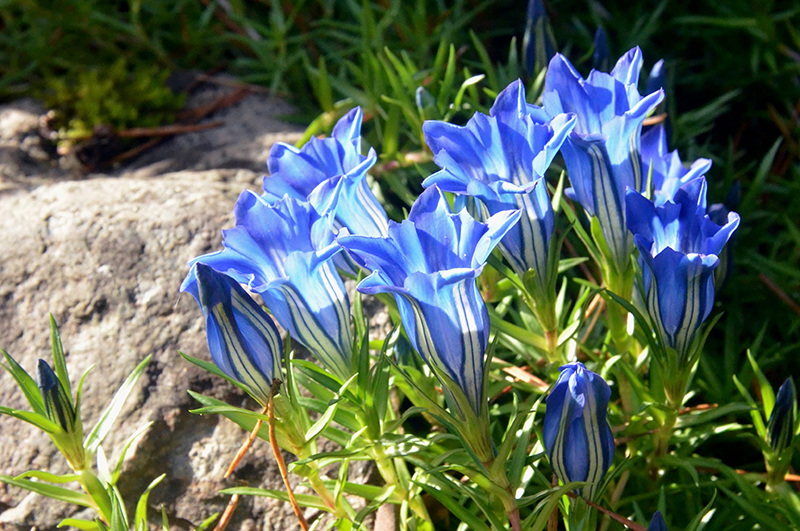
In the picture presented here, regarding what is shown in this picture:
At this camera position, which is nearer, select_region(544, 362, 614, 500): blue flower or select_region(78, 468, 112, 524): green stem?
select_region(544, 362, 614, 500): blue flower

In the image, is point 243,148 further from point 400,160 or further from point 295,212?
point 295,212

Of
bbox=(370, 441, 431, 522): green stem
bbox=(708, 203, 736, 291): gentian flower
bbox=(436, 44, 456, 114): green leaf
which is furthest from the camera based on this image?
bbox=(436, 44, 456, 114): green leaf

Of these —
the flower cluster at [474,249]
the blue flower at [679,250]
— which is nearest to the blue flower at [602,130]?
the flower cluster at [474,249]

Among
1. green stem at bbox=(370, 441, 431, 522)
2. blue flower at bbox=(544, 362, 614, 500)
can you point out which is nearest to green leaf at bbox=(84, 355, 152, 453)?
green stem at bbox=(370, 441, 431, 522)

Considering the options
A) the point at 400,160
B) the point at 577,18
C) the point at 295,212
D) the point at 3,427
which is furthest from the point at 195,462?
the point at 577,18

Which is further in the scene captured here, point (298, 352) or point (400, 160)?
point (400, 160)

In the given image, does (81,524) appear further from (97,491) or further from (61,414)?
(61,414)

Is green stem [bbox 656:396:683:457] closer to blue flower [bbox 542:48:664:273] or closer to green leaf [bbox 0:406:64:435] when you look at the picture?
blue flower [bbox 542:48:664:273]
